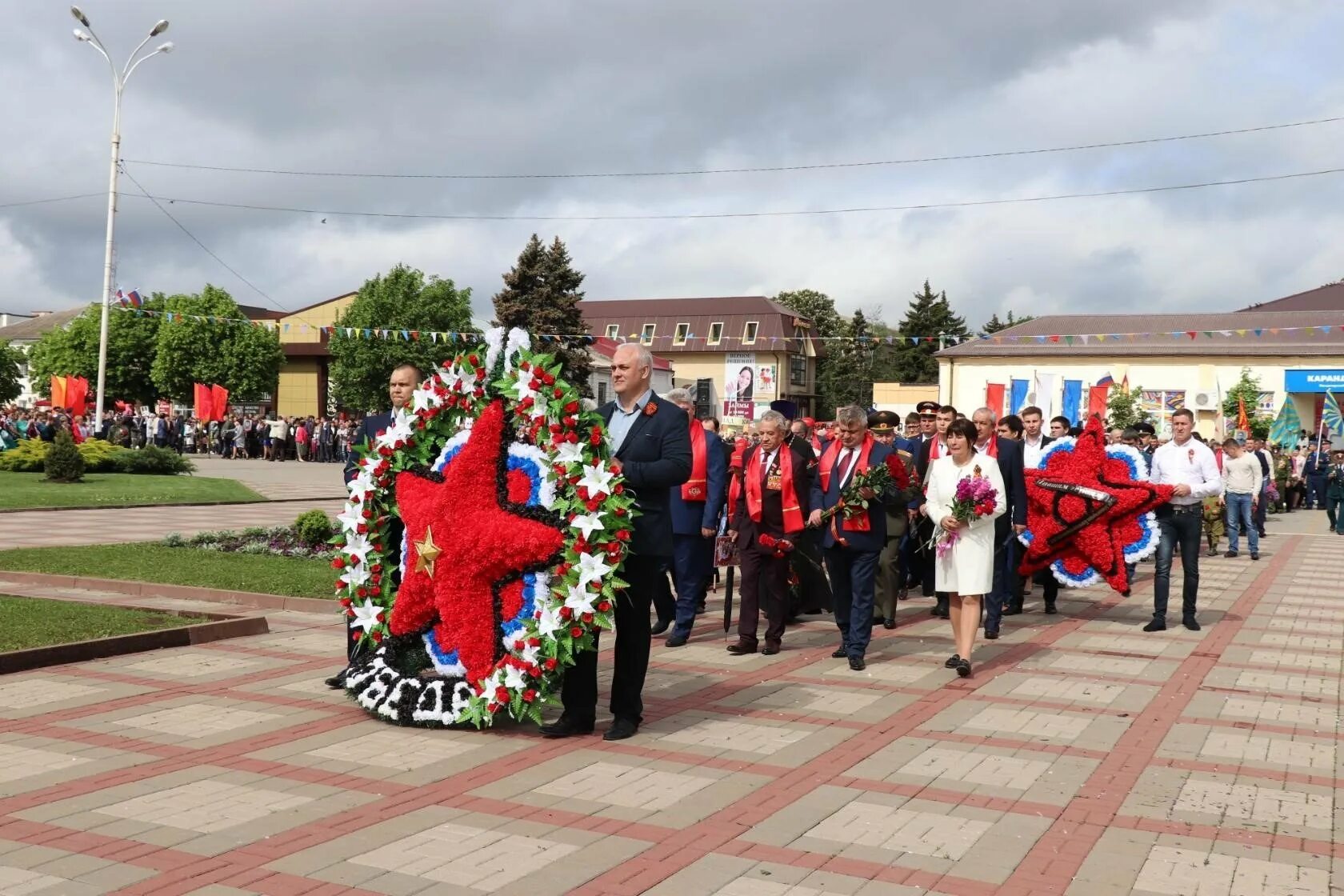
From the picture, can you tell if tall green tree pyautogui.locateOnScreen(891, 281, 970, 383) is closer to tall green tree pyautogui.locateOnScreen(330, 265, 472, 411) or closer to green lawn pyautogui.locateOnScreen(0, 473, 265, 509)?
tall green tree pyautogui.locateOnScreen(330, 265, 472, 411)

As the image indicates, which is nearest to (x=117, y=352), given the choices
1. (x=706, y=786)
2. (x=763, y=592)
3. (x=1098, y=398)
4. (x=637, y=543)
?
(x=1098, y=398)

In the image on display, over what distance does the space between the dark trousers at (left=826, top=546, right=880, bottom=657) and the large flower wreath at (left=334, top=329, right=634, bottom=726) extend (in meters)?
2.95

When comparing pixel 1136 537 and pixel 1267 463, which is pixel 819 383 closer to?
pixel 1267 463

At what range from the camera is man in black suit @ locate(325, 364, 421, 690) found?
771 cm

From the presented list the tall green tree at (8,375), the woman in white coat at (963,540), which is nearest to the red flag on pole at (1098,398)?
the woman in white coat at (963,540)

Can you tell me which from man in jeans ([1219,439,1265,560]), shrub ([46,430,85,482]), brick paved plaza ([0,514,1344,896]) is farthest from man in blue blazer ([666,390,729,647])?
shrub ([46,430,85,482])

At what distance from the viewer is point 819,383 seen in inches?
4107

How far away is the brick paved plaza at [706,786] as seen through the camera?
4.82 meters

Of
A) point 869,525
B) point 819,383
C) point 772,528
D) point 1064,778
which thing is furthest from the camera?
point 819,383

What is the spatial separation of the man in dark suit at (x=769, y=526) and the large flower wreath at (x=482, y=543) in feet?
9.89

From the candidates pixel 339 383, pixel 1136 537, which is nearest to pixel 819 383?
pixel 339 383

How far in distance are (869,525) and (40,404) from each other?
38.3m

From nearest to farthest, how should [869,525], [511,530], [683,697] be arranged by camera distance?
[511,530]
[683,697]
[869,525]

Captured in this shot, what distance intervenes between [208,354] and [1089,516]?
67.5m
